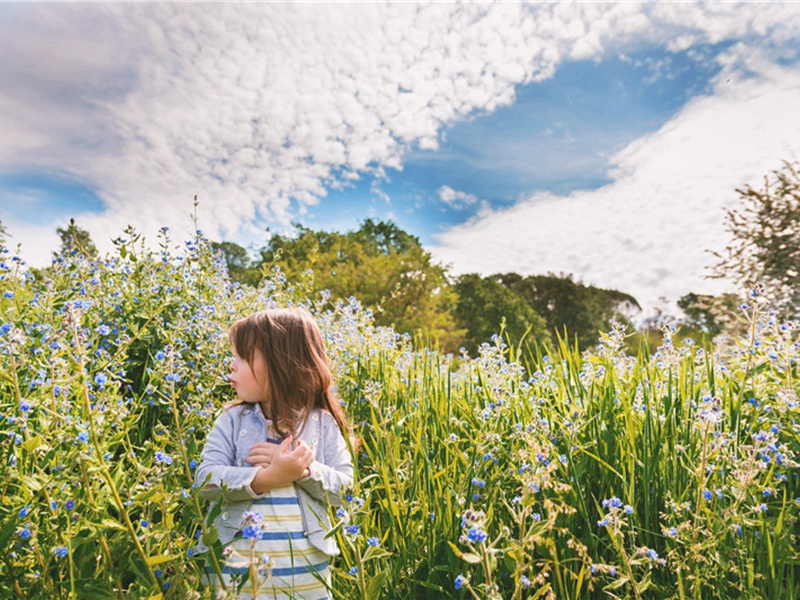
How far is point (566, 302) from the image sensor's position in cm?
3831

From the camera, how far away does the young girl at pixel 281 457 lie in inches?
95.0

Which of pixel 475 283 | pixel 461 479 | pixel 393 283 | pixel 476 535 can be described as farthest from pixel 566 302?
pixel 476 535

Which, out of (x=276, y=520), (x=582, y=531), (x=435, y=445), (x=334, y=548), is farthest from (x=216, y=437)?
(x=582, y=531)

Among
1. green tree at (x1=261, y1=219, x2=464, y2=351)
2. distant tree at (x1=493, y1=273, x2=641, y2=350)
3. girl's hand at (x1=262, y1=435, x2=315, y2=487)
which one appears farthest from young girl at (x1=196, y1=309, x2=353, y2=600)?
distant tree at (x1=493, y1=273, x2=641, y2=350)

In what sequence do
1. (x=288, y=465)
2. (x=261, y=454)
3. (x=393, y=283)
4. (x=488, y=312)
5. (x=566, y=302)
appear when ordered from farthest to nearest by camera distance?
(x=566, y=302) < (x=488, y=312) < (x=393, y=283) < (x=261, y=454) < (x=288, y=465)

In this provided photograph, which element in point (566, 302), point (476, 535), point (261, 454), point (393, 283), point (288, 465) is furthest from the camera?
point (566, 302)

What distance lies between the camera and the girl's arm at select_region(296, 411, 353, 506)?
2549 millimetres

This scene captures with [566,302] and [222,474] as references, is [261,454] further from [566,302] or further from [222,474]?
→ [566,302]

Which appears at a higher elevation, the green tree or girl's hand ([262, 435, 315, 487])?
the green tree

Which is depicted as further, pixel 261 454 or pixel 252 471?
pixel 261 454

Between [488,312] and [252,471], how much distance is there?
26.6 m

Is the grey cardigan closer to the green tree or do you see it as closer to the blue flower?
the blue flower

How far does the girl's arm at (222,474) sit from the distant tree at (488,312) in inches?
961

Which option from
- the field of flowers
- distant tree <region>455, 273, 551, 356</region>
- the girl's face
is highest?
distant tree <region>455, 273, 551, 356</region>
